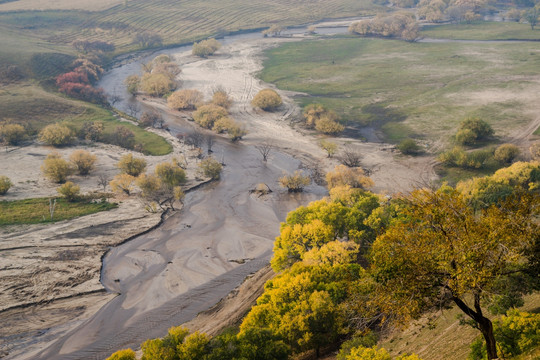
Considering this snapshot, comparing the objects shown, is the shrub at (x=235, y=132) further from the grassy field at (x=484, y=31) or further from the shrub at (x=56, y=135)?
the grassy field at (x=484, y=31)

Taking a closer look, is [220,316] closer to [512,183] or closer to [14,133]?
[512,183]

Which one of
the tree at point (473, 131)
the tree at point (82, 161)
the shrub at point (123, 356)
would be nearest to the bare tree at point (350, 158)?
the tree at point (473, 131)

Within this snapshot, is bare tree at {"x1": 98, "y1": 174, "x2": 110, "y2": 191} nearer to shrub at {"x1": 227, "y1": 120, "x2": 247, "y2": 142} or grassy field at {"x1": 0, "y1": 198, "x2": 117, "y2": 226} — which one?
grassy field at {"x1": 0, "y1": 198, "x2": 117, "y2": 226}

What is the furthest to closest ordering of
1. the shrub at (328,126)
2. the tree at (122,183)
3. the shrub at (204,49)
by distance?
1. the shrub at (204,49)
2. the shrub at (328,126)
3. the tree at (122,183)

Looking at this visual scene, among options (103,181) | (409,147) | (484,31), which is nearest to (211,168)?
(103,181)

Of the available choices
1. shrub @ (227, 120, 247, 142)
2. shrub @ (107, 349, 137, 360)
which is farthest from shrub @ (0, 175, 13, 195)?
shrub @ (107, 349, 137, 360)

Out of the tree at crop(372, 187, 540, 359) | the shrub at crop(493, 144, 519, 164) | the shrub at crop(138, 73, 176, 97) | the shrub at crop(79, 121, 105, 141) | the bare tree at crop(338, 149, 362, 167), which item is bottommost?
the bare tree at crop(338, 149, 362, 167)

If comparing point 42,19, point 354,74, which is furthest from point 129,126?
point 42,19
